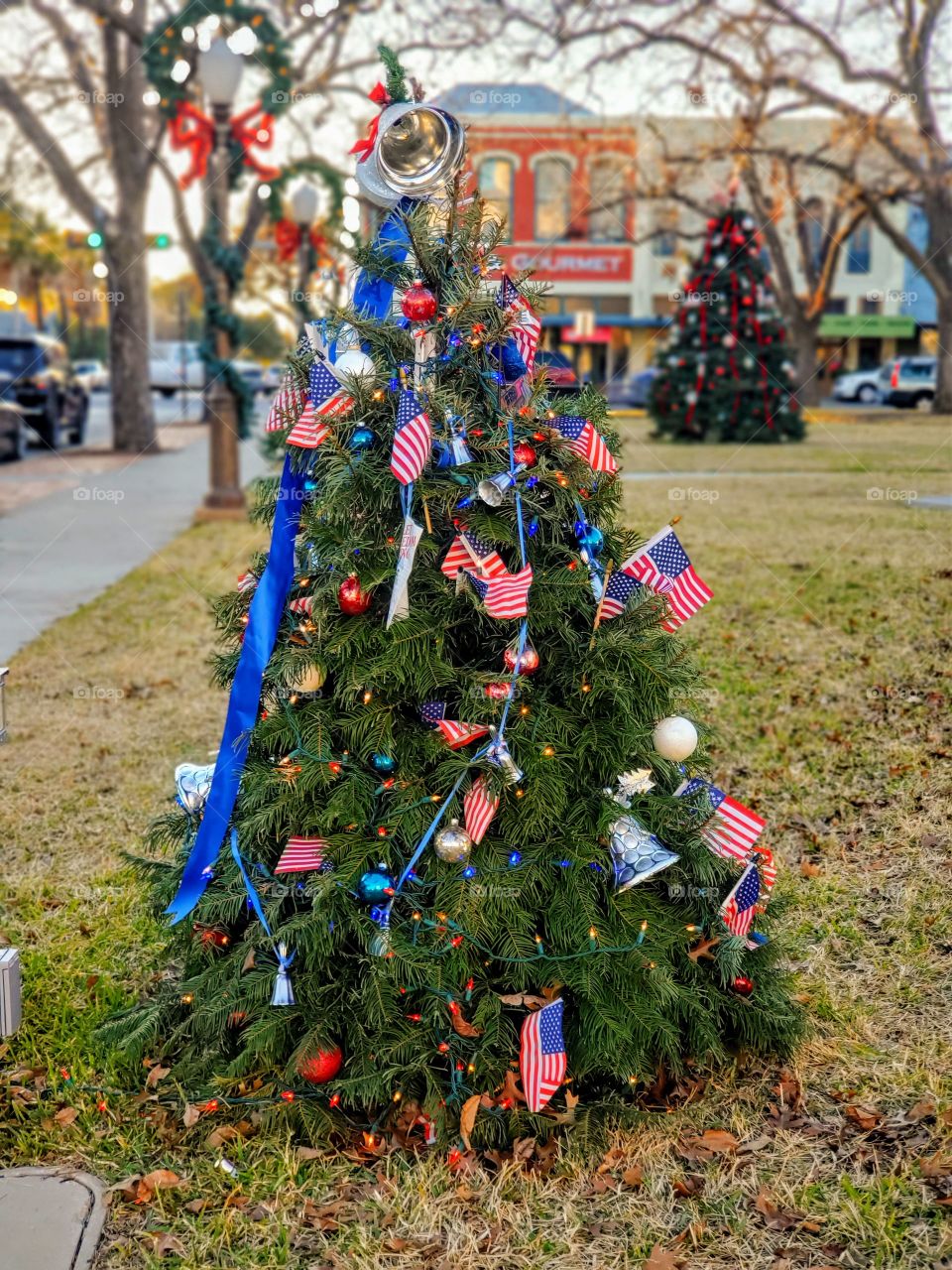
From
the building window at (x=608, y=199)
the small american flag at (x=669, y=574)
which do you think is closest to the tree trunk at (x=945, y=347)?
the building window at (x=608, y=199)

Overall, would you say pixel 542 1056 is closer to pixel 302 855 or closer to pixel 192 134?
pixel 302 855

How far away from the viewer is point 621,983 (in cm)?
286

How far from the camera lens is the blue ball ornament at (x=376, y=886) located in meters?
2.79

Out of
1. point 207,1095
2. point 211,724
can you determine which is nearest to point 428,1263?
point 207,1095

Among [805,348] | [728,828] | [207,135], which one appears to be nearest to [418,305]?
[728,828]

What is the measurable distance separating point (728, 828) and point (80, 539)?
1019 centimetres

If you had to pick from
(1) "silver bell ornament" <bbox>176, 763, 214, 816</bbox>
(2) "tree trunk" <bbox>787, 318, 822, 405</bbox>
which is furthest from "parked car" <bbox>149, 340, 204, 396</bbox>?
(1) "silver bell ornament" <bbox>176, 763, 214, 816</bbox>

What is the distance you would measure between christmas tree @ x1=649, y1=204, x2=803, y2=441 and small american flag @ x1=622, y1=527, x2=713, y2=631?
17333 mm

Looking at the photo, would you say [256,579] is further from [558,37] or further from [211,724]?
[558,37]

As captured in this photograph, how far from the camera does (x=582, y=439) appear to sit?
9.55 ft

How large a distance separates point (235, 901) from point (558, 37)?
18.2m

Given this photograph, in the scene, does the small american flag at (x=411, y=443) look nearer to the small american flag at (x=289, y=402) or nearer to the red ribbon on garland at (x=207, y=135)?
the small american flag at (x=289, y=402)

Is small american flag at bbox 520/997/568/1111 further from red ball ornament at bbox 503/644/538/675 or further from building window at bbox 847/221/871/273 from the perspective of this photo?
building window at bbox 847/221/871/273

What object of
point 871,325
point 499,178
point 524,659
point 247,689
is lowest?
point 247,689
